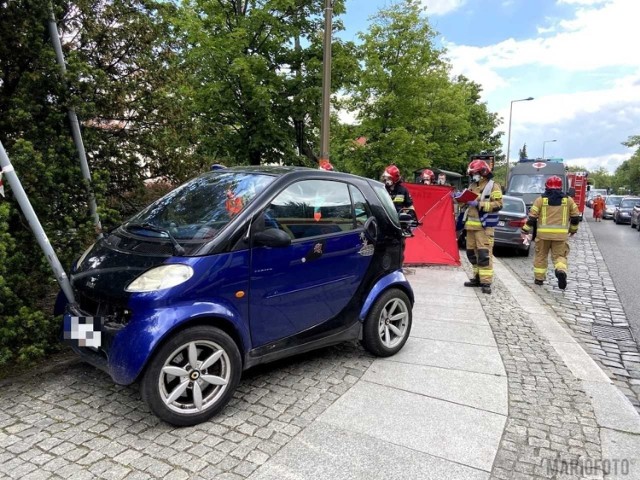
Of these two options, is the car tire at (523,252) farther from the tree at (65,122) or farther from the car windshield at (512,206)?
the tree at (65,122)

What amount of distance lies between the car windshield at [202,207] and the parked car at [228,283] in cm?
1

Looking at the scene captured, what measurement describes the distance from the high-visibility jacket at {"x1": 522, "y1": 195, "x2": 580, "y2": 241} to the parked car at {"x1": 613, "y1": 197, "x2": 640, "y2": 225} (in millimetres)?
21864

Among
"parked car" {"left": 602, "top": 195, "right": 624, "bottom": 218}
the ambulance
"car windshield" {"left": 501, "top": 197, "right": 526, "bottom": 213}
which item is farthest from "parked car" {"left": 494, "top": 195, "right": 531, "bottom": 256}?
"parked car" {"left": 602, "top": 195, "right": 624, "bottom": 218}

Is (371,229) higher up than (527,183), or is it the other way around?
(527,183)

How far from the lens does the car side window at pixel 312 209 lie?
3514 mm

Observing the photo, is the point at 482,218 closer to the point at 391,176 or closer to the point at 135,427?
the point at 391,176

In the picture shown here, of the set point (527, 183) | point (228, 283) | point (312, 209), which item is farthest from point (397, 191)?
point (527, 183)

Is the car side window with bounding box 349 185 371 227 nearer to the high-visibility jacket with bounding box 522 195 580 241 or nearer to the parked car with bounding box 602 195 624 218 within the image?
the high-visibility jacket with bounding box 522 195 580 241

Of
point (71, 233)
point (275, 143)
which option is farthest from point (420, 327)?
point (275, 143)

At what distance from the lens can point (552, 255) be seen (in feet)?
27.1

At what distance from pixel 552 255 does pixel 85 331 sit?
785cm

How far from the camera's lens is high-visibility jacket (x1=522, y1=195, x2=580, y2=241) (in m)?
7.93

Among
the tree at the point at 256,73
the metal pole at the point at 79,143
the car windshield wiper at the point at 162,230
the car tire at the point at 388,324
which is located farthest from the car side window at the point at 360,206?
the tree at the point at 256,73

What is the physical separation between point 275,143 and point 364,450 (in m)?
7.98
